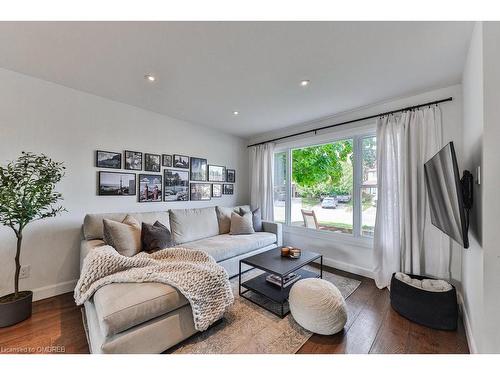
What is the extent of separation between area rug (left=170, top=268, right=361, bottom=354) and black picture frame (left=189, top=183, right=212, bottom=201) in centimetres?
203

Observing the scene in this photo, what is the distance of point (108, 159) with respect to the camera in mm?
2648

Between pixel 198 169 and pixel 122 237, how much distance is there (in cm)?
176

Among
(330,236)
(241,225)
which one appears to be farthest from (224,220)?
(330,236)

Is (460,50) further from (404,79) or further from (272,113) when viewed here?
(272,113)

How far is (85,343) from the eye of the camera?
61.6 inches

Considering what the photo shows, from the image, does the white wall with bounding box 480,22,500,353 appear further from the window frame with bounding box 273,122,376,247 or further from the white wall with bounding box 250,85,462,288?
the window frame with bounding box 273,122,376,247

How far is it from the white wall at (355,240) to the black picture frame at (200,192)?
1.56m

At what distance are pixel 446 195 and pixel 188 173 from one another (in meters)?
3.22

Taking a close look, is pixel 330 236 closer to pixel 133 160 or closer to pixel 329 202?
pixel 329 202

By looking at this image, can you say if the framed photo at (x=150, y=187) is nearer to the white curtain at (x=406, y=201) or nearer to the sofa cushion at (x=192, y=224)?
the sofa cushion at (x=192, y=224)

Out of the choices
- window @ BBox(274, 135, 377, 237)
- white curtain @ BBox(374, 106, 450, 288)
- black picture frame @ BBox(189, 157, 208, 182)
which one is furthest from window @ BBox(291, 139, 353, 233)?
black picture frame @ BBox(189, 157, 208, 182)

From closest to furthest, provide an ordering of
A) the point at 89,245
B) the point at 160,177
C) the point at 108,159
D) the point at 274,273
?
1. the point at 274,273
2. the point at 89,245
3. the point at 108,159
4. the point at 160,177

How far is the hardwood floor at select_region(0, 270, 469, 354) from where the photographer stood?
4.99 feet

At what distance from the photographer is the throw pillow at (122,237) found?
7.06 feet
